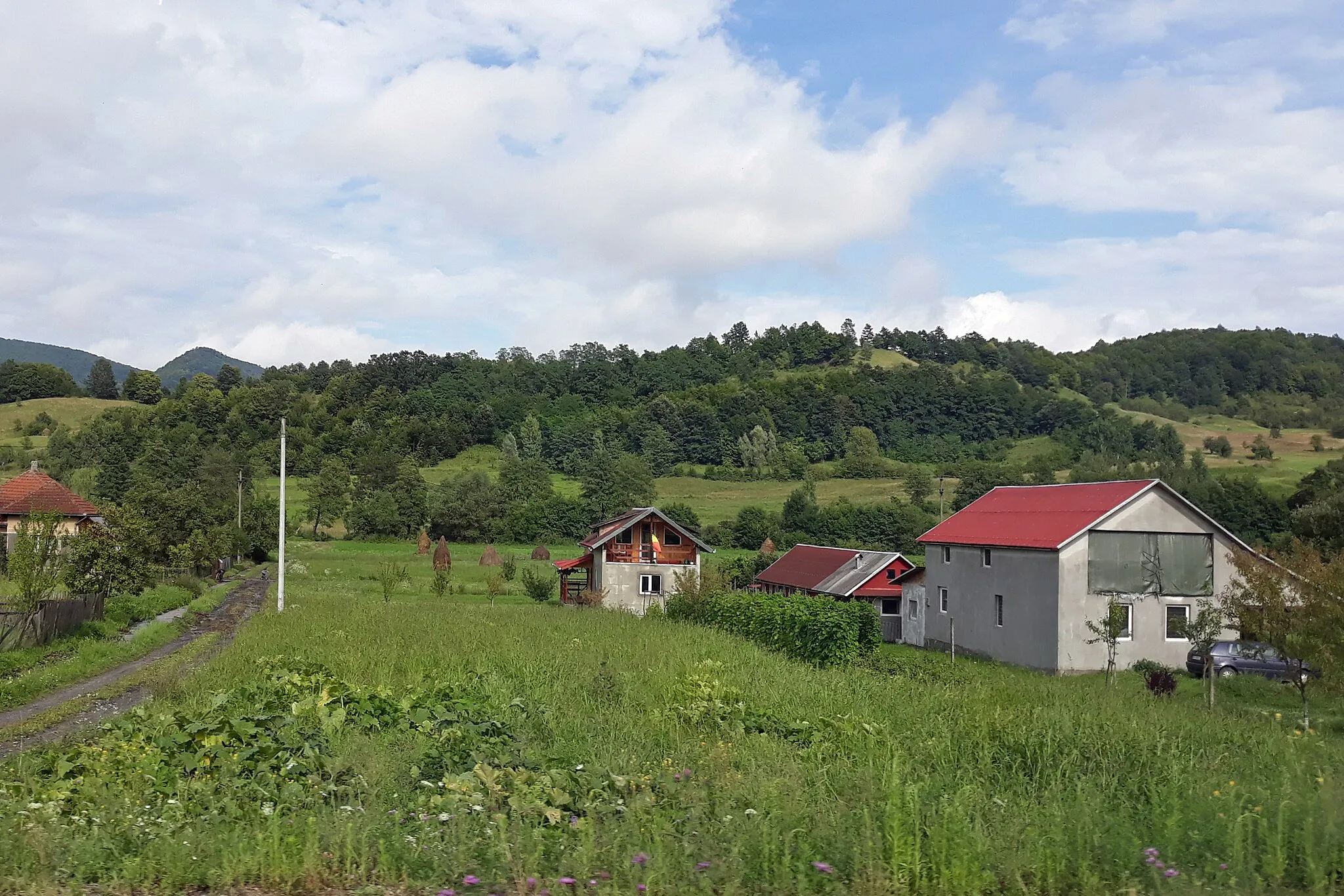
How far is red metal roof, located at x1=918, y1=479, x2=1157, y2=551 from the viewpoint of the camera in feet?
119

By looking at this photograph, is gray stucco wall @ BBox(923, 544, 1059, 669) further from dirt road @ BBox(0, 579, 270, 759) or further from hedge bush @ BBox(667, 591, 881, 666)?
dirt road @ BBox(0, 579, 270, 759)

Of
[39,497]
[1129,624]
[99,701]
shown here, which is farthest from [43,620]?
[1129,624]

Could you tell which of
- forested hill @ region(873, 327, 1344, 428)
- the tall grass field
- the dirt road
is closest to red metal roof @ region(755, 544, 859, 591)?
the dirt road

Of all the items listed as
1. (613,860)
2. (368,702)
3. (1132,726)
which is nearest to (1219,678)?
(1132,726)

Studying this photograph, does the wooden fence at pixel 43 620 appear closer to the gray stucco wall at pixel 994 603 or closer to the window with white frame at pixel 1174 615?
the gray stucco wall at pixel 994 603

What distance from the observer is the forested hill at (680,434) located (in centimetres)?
9188

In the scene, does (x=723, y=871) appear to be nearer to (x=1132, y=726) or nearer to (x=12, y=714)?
(x=1132, y=726)

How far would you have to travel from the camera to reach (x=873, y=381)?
159000 mm

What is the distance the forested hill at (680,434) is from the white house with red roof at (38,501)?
322 centimetres

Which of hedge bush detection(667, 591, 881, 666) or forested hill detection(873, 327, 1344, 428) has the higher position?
forested hill detection(873, 327, 1344, 428)

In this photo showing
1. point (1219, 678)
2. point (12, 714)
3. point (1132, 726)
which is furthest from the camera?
point (1219, 678)

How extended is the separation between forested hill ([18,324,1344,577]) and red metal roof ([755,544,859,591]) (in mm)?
23777

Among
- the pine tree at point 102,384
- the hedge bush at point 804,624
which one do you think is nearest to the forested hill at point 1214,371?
the hedge bush at point 804,624

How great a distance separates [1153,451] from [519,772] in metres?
122
